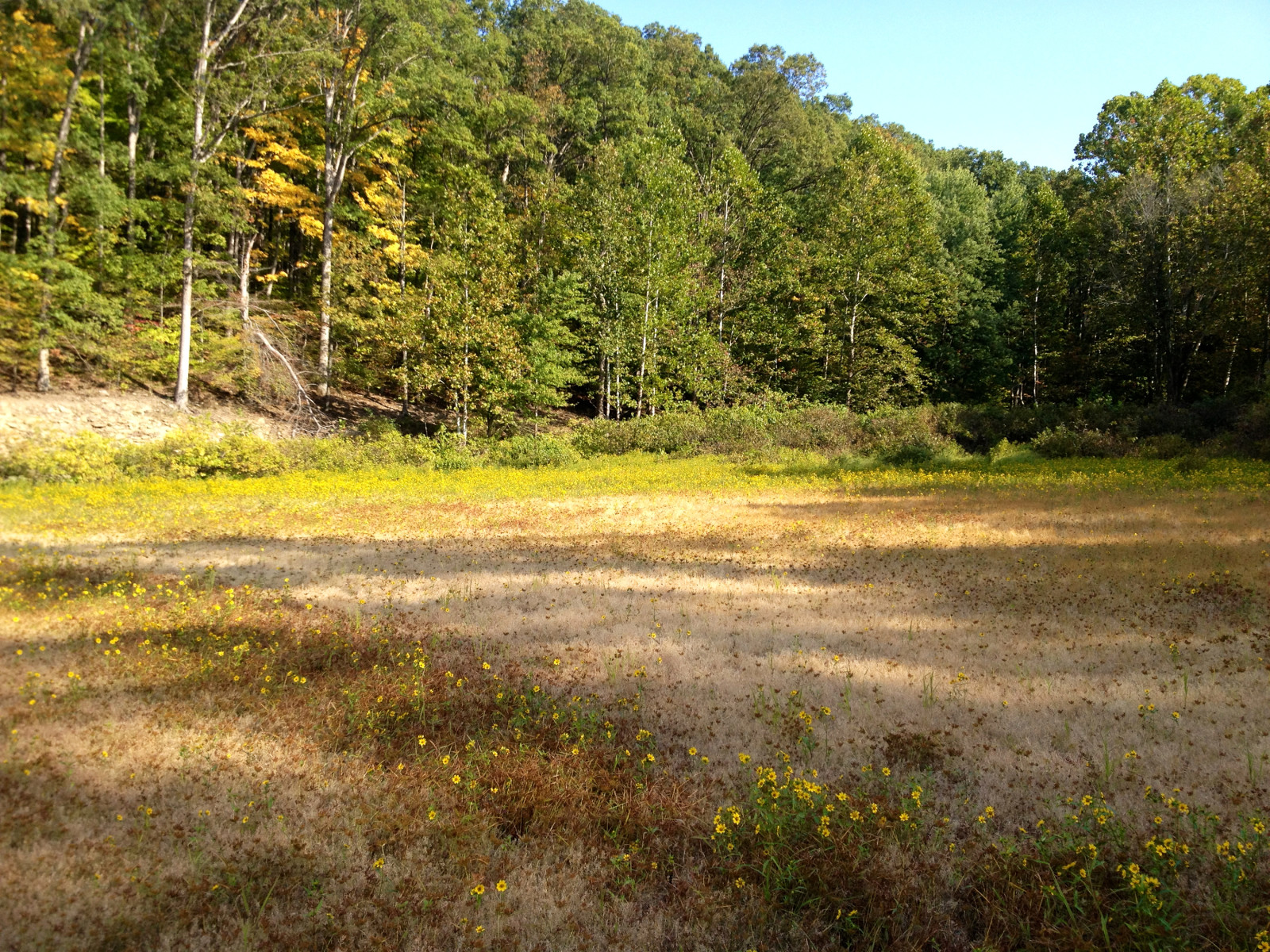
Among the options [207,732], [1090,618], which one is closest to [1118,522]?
[1090,618]

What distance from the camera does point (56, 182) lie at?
22375 millimetres

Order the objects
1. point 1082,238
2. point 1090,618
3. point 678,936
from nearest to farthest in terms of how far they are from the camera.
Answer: point 678,936
point 1090,618
point 1082,238

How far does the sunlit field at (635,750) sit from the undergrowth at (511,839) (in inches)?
0.8

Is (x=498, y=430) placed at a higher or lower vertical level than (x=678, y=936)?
higher

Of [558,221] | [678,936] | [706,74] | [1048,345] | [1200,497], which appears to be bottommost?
[678,936]

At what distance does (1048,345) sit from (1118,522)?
2932cm

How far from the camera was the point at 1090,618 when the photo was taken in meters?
7.96

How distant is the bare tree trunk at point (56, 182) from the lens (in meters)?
21.3

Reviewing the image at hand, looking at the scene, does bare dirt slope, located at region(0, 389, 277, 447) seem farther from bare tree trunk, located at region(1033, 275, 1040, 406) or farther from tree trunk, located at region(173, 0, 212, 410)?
bare tree trunk, located at region(1033, 275, 1040, 406)

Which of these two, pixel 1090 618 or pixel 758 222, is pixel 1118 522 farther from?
pixel 758 222

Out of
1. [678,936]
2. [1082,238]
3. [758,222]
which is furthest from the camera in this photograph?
[758,222]

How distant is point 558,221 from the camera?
35.9 meters

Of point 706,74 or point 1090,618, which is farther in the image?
point 706,74

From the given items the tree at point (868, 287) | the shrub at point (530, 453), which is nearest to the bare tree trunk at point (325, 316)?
the shrub at point (530, 453)
